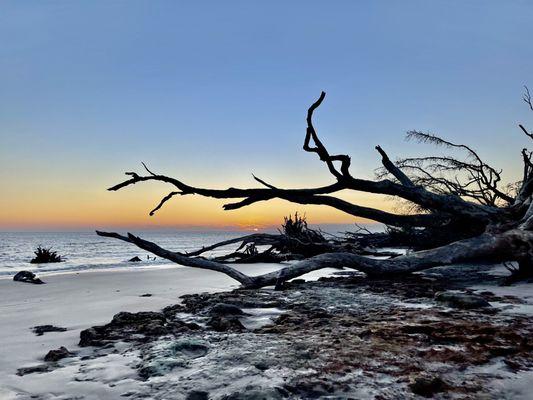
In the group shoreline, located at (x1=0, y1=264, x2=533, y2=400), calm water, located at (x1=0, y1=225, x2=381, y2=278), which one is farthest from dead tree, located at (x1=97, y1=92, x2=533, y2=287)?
calm water, located at (x1=0, y1=225, x2=381, y2=278)

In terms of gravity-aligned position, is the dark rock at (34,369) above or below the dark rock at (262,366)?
below

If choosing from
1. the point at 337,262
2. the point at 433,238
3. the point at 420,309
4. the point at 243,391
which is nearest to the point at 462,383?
the point at 243,391

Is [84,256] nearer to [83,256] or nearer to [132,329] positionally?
[83,256]

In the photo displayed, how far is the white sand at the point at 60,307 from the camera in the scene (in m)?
2.62

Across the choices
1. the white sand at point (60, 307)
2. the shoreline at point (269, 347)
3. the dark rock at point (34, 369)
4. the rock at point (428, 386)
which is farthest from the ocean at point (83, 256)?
the rock at point (428, 386)

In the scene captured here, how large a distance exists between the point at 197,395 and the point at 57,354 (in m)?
1.19

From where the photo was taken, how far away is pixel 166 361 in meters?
2.34

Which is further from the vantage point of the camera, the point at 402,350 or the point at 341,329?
the point at 341,329

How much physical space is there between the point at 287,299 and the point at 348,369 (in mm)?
2427

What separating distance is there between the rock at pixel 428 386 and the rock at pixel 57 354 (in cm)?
203

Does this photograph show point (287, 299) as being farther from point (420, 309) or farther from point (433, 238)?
point (433, 238)

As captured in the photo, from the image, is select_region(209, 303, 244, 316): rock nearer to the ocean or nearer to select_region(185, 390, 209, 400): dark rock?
select_region(185, 390, 209, 400): dark rock

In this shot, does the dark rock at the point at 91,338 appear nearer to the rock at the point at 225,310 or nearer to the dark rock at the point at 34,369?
the dark rock at the point at 34,369

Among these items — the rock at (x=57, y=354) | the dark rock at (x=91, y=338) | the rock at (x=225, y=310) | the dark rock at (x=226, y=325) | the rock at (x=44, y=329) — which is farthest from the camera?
the rock at (x=225, y=310)
